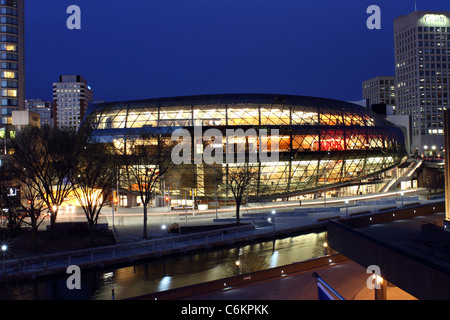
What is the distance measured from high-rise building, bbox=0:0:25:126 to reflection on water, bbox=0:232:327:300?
6354cm

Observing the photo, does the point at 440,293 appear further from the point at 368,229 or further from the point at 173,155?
the point at 173,155

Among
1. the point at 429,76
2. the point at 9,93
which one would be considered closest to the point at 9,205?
the point at 9,93

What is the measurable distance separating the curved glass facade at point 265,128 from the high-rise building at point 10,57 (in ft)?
70.2

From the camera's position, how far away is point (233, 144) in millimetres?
58469

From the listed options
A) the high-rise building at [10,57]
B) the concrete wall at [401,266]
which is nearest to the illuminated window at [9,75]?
the high-rise building at [10,57]

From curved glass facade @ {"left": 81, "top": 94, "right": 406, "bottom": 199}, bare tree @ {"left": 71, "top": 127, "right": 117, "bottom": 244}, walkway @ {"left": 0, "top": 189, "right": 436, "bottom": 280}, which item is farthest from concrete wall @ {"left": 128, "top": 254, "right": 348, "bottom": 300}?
curved glass facade @ {"left": 81, "top": 94, "right": 406, "bottom": 199}

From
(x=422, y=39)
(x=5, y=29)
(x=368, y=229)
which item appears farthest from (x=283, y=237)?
(x=422, y=39)

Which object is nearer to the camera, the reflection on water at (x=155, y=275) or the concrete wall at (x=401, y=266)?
the concrete wall at (x=401, y=266)

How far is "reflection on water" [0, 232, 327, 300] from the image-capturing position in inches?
865

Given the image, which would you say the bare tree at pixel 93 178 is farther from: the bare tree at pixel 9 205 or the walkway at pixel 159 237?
the bare tree at pixel 9 205

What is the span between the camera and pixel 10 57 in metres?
76.6

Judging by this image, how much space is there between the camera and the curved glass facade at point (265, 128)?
58.9 m

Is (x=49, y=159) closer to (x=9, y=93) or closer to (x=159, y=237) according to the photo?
(x=159, y=237)

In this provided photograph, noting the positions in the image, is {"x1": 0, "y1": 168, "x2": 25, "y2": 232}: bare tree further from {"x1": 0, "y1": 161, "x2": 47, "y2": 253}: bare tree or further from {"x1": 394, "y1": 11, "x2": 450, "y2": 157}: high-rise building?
{"x1": 394, "y1": 11, "x2": 450, "y2": 157}: high-rise building
